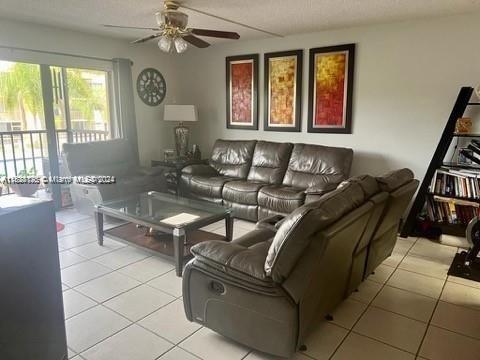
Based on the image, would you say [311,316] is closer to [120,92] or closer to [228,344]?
[228,344]

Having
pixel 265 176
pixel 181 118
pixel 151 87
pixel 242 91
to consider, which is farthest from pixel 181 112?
pixel 265 176

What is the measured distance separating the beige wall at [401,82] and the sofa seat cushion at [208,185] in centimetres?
123

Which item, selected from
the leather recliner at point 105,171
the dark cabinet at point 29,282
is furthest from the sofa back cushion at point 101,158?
the dark cabinet at point 29,282

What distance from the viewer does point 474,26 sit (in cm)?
359

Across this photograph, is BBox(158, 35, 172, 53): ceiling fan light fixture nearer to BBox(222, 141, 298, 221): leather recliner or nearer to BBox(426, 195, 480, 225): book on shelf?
BBox(222, 141, 298, 221): leather recliner

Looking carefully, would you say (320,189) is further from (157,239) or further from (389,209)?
(157,239)

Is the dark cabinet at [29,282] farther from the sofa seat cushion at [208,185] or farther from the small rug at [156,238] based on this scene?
the sofa seat cushion at [208,185]

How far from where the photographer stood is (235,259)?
6.31 feet

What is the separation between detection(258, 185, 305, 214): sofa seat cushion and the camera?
12.7 ft

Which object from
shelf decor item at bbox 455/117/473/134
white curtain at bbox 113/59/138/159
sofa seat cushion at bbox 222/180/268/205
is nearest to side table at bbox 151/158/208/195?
white curtain at bbox 113/59/138/159

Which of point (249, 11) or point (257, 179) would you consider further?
point (257, 179)

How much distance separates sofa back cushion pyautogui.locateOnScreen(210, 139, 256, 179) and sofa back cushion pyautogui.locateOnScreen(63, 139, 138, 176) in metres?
1.21

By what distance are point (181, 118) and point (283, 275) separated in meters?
4.11

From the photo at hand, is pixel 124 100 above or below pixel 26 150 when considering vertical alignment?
above
